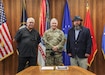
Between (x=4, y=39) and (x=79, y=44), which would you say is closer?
(x=79, y=44)

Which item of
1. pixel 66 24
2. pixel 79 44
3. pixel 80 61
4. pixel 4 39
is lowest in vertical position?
pixel 80 61

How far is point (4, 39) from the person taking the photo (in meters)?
5.44

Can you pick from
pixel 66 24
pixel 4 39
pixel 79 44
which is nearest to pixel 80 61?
pixel 79 44

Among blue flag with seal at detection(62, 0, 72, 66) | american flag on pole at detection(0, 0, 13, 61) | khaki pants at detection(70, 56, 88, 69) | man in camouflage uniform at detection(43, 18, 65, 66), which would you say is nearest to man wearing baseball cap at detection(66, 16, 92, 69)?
khaki pants at detection(70, 56, 88, 69)

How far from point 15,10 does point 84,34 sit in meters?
2.13

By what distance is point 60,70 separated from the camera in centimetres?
330

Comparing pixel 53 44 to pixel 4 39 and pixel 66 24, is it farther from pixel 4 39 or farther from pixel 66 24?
pixel 4 39

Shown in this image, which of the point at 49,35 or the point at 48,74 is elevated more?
the point at 49,35

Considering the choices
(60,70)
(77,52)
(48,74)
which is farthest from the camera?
(77,52)

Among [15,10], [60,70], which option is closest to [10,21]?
[15,10]

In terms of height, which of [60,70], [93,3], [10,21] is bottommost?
[60,70]

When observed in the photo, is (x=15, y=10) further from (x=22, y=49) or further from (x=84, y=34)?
(x=84, y=34)

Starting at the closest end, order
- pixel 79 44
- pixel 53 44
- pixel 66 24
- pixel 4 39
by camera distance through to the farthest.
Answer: pixel 79 44, pixel 53 44, pixel 4 39, pixel 66 24

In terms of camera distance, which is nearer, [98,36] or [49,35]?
[49,35]
